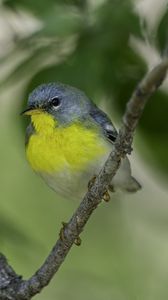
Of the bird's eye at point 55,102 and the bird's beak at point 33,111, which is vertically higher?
the bird's eye at point 55,102

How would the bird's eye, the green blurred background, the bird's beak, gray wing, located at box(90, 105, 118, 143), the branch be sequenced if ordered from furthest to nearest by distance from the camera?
1. the bird's eye
2. gray wing, located at box(90, 105, 118, 143)
3. the bird's beak
4. the green blurred background
5. the branch

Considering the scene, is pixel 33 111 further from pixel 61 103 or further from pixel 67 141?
pixel 61 103

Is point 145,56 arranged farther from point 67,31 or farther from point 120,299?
point 120,299

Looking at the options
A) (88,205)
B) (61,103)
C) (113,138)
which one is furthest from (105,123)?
(88,205)

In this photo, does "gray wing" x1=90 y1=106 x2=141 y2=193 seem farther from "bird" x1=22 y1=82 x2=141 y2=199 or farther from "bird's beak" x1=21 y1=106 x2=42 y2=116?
"bird's beak" x1=21 y1=106 x2=42 y2=116

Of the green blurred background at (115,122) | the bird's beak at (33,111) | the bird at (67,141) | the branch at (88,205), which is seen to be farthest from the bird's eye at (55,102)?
the branch at (88,205)

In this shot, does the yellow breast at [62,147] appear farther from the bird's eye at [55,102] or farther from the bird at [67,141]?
the bird's eye at [55,102]

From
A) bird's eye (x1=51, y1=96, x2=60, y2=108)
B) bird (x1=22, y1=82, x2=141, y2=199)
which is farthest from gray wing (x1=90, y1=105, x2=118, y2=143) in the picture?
bird's eye (x1=51, y1=96, x2=60, y2=108)
